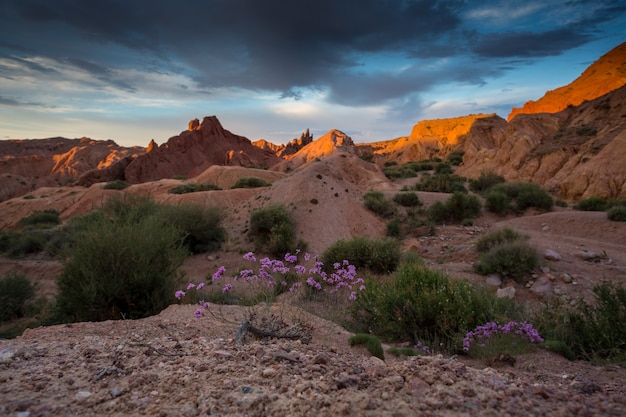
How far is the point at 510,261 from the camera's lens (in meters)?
9.66

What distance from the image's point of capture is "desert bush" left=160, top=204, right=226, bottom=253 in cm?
1462

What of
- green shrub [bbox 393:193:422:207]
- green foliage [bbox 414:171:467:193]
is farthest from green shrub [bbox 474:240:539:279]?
green foliage [bbox 414:171:467:193]

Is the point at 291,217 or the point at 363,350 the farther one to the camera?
the point at 291,217

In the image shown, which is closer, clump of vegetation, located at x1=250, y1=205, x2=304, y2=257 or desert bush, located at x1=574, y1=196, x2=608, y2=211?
clump of vegetation, located at x1=250, y1=205, x2=304, y2=257

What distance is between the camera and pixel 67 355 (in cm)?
337

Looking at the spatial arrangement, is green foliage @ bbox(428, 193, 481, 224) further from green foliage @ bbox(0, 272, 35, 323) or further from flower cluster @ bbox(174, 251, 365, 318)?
green foliage @ bbox(0, 272, 35, 323)

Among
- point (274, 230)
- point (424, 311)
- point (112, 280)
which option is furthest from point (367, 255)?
point (112, 280)

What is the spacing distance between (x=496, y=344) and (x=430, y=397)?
9.78 ft

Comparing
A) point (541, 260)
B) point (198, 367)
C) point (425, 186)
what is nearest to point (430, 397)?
point (198, 367)

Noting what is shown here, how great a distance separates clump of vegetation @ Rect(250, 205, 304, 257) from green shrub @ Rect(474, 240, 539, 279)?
22.4 ft

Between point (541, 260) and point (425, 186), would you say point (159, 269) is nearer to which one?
point (541, 260)

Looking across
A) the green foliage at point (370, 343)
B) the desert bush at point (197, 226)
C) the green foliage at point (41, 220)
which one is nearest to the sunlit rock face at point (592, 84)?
the desert bush at point (197, 226)

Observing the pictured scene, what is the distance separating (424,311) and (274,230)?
914 centimetres

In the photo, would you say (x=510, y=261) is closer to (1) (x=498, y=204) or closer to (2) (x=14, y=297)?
(1) (x=498, y=204)
